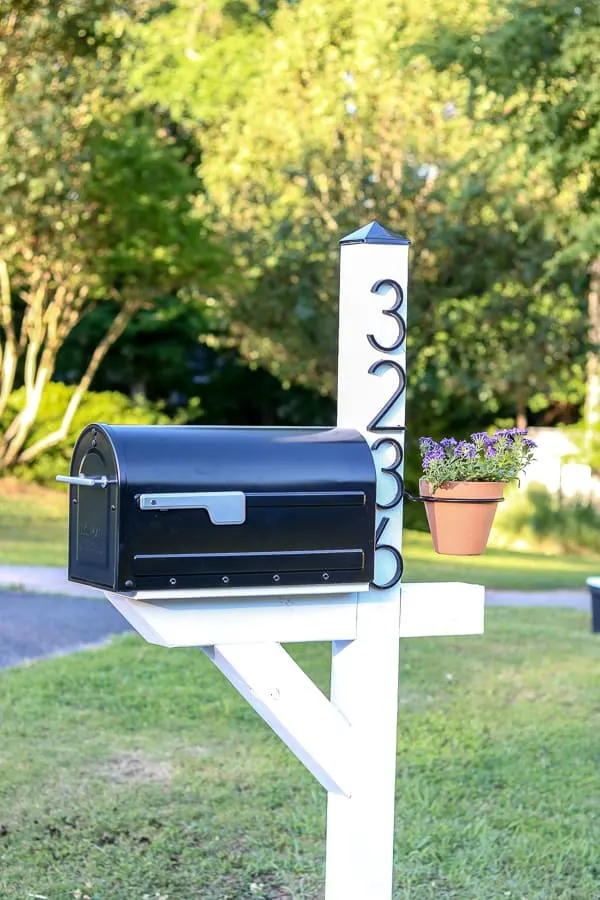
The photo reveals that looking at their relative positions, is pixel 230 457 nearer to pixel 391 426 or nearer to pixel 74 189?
pixel 391 426

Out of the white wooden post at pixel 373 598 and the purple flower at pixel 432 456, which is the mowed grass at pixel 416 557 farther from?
the white wooden post at pixel 373 598

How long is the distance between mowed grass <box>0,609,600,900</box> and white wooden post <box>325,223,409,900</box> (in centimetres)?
139

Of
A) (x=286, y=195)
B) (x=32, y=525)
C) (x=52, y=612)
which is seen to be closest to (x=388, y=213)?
(x=286, y=195)

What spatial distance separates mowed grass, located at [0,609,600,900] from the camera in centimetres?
416

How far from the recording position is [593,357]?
79.7 ft

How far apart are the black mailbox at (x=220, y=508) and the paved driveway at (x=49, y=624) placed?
5.20m

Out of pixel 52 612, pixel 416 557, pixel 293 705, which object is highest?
pixel 293 705

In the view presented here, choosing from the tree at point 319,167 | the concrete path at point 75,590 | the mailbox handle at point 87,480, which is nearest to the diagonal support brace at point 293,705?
the mailbox handle at point 87,480

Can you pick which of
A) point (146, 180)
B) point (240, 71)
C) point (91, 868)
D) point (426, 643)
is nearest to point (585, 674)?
point (426, 643)

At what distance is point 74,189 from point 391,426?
15672mm

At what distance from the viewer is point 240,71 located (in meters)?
29.1

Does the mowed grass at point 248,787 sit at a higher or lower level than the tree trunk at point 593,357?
lower

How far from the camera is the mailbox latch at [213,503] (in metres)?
2.44

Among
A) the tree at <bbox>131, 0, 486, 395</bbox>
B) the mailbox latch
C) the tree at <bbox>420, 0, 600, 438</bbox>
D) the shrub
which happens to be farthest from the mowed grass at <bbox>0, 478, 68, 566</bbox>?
the mailbox latch
